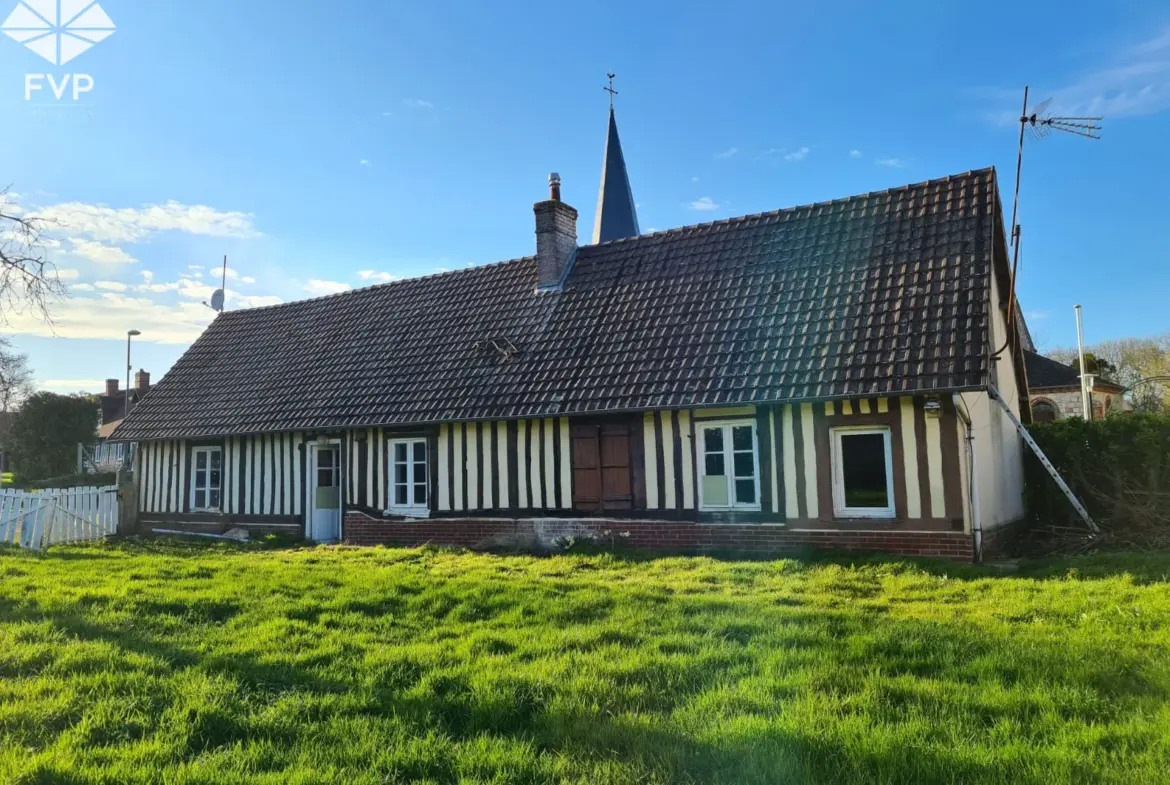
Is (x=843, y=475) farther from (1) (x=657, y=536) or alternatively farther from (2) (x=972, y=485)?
(1) (x=657, y=536)

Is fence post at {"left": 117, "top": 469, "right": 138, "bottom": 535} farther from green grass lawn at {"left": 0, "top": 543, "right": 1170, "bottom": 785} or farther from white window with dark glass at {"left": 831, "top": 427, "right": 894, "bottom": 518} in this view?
white window with dark glass at {"left": 831, "top": 427, "right": 894, "bottom": 518}

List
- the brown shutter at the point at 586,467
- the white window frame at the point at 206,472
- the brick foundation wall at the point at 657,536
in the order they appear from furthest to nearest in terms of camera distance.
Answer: the white window frame at the point at 206,472
the brown shutter at the point at 586,467
the brick foundation wall at the point at 657,536

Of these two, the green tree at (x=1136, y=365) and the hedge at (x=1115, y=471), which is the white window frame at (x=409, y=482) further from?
the green tree at (x=1136, y=365)

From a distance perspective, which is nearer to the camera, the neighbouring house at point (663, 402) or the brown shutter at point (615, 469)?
the neighbouring house at point (663, 402)

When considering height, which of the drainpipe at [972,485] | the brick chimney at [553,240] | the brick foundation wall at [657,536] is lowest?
the brick foundation wall at [657,536]

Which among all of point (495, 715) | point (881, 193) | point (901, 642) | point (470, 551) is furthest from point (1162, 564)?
point (470, 551)

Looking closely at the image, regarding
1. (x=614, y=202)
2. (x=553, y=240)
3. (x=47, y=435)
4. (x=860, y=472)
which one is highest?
(x=614, y=202)

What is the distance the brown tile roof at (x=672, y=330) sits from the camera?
10758 mm

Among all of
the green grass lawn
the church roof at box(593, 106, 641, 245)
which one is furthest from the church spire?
the green grass lawn

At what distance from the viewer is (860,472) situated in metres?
10.6

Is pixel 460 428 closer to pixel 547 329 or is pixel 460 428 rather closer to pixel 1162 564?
pixel 547 329

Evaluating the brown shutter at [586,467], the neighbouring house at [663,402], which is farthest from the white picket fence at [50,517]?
the brown shutter at [586,467]


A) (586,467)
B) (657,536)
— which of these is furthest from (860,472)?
(586,467)

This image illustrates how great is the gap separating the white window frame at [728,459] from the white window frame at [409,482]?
505cm
